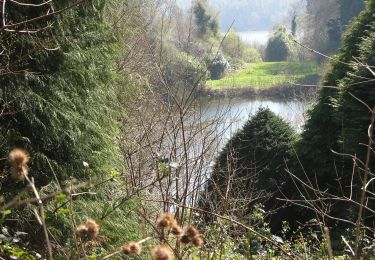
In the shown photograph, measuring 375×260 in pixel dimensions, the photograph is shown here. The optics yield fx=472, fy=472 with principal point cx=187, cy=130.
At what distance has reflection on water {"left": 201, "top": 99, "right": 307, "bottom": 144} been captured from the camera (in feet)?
26.1

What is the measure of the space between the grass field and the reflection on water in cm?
160

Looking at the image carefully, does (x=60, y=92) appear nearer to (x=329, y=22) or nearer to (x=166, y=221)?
(x=166, y=221)

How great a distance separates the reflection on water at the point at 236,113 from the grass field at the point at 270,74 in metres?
1.60

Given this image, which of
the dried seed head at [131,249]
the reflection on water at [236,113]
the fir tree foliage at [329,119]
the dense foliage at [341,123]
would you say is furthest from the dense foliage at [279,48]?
the dried seed head at [131,249]

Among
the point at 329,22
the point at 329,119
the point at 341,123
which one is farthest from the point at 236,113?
the point at 329,22

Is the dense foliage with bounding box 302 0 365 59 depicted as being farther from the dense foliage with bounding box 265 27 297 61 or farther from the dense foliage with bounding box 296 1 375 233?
the dense foliage with bounding box 296 1 375 233

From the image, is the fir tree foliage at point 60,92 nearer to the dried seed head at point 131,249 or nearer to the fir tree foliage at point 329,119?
the dried seed head at point 131,249

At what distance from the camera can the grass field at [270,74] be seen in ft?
98.6

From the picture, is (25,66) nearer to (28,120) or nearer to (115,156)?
(28,120)

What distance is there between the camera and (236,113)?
28.0ft

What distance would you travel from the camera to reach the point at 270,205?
8.53 metres

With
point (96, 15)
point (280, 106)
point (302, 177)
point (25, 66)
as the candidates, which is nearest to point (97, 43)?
point (96, 15)

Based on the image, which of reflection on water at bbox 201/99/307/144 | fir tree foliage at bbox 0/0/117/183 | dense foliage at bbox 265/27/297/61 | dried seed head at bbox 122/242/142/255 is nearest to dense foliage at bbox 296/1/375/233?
reflection on water at bbox 201/99/307/144

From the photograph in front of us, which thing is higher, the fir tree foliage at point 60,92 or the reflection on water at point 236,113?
the fir tree foliage at point 60,92
